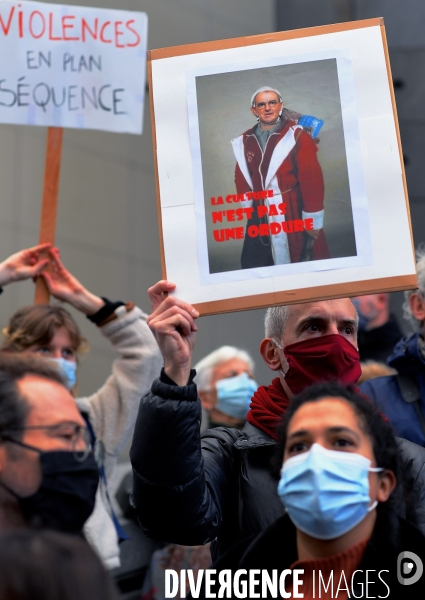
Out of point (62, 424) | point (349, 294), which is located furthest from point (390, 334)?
point (62, 424)

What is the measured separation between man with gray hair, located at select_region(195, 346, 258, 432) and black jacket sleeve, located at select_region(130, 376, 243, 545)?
2624mm

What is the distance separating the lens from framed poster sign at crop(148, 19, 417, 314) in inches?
112

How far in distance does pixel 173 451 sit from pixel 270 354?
697 mm

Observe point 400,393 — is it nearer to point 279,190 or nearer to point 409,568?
point 279,190

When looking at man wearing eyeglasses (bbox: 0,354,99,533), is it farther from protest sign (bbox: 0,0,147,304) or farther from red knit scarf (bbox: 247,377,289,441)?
protest sign (bbox: 0,0,147,304)

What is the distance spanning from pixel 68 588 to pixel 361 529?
3.16 feet

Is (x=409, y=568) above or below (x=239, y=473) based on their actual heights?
below

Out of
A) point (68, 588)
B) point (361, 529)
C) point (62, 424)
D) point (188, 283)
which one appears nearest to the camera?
point (68, 588)

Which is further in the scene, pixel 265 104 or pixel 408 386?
pixel 408 386

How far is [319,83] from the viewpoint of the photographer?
296cm

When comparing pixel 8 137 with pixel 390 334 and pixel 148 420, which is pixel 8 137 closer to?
pixel 390 334

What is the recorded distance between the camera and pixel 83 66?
4.50 m

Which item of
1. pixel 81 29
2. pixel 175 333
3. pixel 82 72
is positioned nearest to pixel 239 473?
pixel 175 333

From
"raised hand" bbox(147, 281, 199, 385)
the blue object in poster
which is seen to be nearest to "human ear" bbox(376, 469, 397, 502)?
"raised hand" bbox(147, 281, 199, 385)
